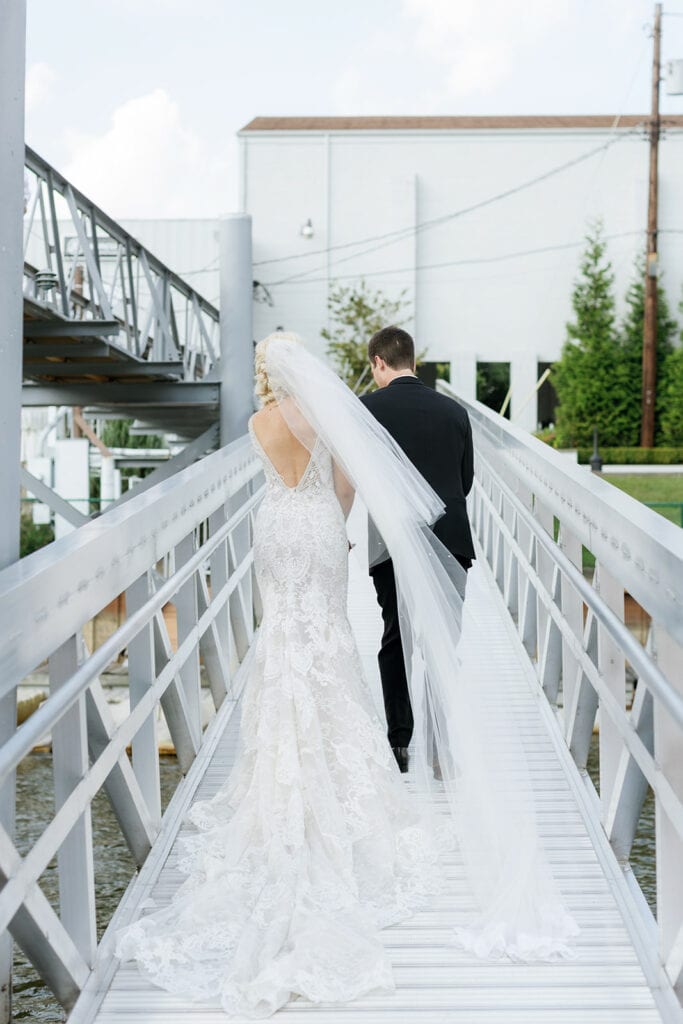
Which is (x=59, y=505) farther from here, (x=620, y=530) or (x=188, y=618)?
(x=620, y=530)

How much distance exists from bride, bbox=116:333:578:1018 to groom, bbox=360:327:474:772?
0.47 m

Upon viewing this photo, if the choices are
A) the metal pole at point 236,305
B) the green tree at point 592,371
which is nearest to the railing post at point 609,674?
the metal pole at point 236,305

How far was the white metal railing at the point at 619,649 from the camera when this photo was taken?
2.78m

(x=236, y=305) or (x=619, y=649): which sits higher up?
(x=236, y=305)

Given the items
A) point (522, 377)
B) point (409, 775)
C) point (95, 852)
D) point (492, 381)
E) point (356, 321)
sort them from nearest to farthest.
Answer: point (409, 775) < point (95, 852) < point (356, 321) < point (522, 377) < point (492, 381)

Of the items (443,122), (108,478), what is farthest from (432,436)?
(443,122)

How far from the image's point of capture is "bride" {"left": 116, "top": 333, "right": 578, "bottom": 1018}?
122 inches

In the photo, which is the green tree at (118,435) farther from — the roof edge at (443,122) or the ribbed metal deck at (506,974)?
the ribbed metal deck at (506,974)

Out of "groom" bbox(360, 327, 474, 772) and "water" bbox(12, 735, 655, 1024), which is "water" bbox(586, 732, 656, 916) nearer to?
"water" bbox(12, 735, 655, 1024)

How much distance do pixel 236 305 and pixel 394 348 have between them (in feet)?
17.7

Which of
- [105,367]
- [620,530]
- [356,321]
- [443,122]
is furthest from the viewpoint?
[443,122]

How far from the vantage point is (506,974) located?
3033 mm

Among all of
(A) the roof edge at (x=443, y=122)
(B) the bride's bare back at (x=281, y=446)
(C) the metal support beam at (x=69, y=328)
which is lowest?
(B) the bride's bare back at (x=281, y=446)

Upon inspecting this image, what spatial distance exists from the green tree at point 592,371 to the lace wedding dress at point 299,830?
24171 millimetres
